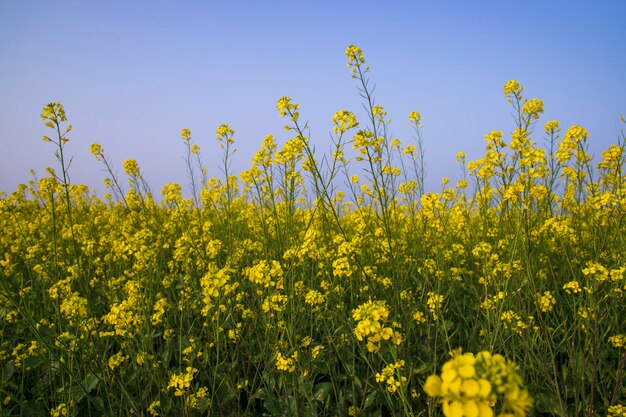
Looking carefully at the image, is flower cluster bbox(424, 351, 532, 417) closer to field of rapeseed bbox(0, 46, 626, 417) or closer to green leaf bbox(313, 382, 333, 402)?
field of rapeseed bbox(0, 46, 626, 417)

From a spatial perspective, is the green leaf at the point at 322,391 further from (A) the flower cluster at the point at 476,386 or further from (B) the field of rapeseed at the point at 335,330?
(A) the flower cluster at the point at 476,386

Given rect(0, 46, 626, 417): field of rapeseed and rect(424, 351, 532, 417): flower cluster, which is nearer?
rect(424, 351, 532, 417): flower cluster

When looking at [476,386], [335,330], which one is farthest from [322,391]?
[476,386]

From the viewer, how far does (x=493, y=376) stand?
639 mm

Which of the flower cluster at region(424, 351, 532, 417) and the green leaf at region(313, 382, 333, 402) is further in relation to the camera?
the green leaf at region(313, 382, 333, 402)

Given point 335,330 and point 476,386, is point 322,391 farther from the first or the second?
point 476,386

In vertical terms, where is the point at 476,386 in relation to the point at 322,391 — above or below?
above

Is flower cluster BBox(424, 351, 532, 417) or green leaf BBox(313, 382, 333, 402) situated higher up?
flower cluster BBox(424, 351, 532, 417)

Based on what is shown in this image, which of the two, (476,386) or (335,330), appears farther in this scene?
(335,330)

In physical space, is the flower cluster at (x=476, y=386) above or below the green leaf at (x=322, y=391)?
above

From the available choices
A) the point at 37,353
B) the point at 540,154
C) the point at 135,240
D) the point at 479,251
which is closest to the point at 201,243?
the point at 135,240

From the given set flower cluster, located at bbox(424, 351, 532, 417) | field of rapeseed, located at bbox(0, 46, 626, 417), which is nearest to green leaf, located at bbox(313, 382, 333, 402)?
field of rapeseed, located at bbox(0, 46, 626, 417)

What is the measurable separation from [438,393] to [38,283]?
4.76m

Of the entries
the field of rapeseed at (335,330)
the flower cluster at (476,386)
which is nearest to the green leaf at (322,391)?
the field of rapeseed at (335,330)
